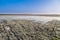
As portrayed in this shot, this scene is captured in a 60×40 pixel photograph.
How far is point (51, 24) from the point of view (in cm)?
97

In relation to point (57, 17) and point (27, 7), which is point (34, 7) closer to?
point (27, 7)

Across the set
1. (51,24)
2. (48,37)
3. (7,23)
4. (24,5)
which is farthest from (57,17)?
(7,23)

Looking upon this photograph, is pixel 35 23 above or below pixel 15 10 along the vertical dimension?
below

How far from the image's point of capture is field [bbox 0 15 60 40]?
955mm

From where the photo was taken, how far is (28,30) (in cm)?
97

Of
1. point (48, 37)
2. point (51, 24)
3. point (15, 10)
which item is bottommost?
point (48, 37)

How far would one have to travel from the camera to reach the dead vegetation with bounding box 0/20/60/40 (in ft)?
3.13

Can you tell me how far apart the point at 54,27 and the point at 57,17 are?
0.09 meters

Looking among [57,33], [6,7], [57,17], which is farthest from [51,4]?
[6,7]

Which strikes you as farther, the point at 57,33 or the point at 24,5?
the point at 24,5

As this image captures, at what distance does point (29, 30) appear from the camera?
969 mm

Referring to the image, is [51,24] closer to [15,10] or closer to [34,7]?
[34,7]

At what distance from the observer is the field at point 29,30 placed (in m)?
0.95

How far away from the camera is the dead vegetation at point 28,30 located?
0.95 m
